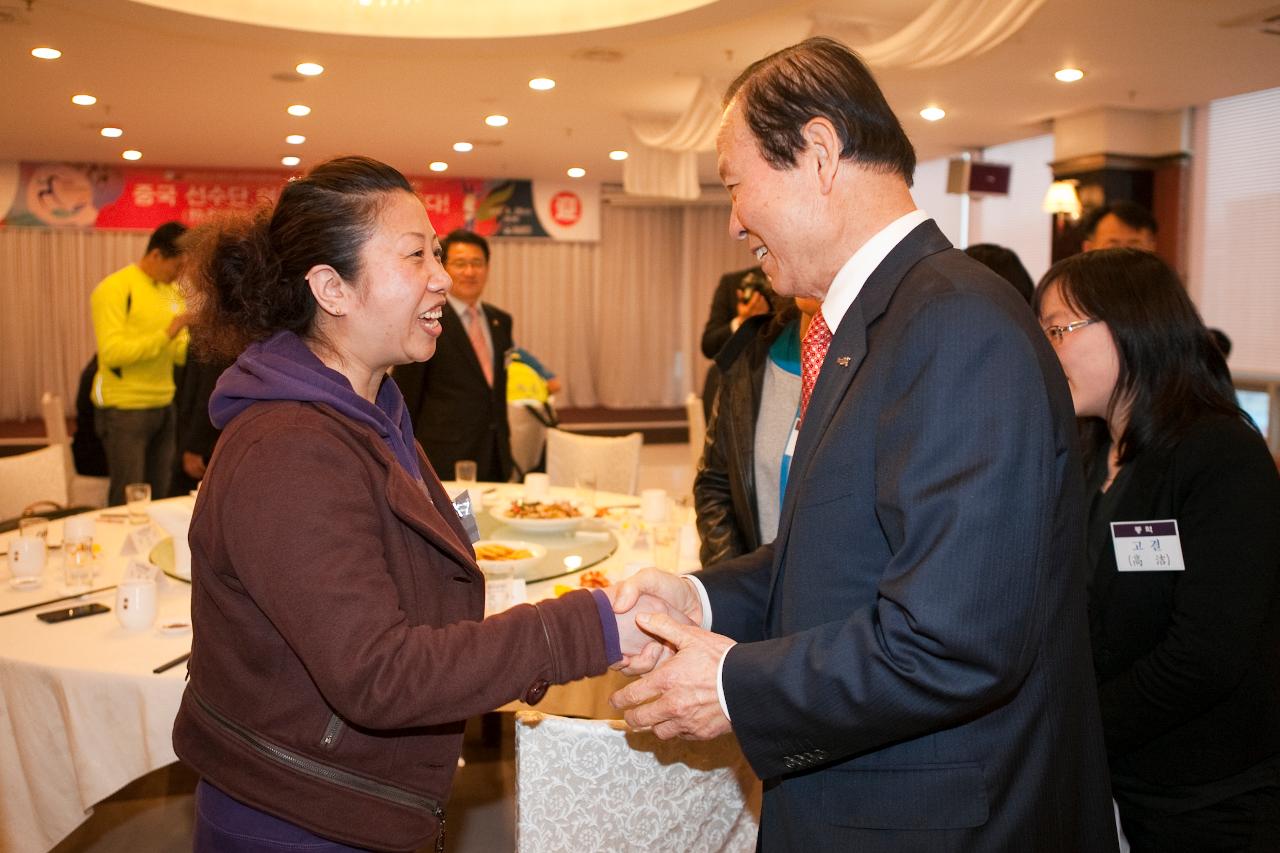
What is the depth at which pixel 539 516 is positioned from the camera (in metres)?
3.59

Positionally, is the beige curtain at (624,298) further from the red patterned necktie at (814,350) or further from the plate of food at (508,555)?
the red patterned necktie at (814,350)

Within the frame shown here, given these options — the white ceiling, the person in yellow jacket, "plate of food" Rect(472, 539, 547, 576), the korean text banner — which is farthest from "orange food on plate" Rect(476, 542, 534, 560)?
the korean text banner

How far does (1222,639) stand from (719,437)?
1398 mm

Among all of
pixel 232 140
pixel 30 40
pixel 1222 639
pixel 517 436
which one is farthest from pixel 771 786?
pixel 232 140

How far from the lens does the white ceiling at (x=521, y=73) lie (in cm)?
623

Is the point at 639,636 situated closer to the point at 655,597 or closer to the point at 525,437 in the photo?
the point at 655,597

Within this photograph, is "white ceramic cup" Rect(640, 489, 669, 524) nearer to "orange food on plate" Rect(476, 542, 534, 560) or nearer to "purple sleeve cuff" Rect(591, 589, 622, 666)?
"orange food on plate" Rect(476, 542, 534, 560)

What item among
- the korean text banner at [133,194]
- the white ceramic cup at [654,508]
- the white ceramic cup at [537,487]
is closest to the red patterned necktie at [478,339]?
the white ceramic cup at [537,487]

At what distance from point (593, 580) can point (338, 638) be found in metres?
1.69

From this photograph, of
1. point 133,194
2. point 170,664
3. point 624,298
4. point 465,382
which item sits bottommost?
point 170,664

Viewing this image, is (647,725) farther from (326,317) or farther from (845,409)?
(326,317)

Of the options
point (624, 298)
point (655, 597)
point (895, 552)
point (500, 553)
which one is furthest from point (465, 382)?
point (624, 298)

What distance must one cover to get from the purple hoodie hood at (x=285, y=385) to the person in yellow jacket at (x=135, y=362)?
461cm

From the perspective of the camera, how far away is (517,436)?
20.6 feet
